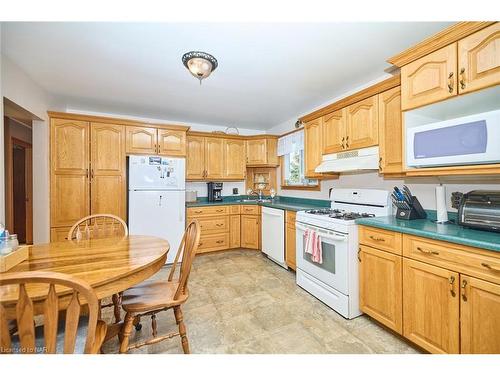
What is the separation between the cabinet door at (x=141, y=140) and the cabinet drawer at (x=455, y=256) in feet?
10.7

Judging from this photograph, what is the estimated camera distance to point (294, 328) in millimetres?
1802

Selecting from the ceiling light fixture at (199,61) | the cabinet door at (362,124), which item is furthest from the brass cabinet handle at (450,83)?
the ceiling light fixture at (199,61)

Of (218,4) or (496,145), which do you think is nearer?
(218,4)

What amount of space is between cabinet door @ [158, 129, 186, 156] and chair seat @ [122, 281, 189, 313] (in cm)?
222

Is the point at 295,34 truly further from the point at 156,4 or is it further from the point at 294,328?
the point at 294,328

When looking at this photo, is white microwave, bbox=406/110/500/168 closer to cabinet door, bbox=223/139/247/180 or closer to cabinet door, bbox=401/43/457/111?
cabinet door, bbox=401/43/457/111

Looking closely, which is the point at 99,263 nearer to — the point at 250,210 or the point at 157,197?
the point at 157,197

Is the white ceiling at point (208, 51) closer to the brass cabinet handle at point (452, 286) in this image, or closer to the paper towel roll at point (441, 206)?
the paper towel roll at point (441, 206)

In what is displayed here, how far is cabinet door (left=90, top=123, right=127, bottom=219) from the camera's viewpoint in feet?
9.70

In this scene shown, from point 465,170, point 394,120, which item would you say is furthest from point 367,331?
point 394,120

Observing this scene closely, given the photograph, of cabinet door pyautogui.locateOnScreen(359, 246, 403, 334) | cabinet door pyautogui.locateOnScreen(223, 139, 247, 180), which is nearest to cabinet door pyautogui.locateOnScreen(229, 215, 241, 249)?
cabinet door pyautogui.locateOnScreen(223, 139, 247, 180)

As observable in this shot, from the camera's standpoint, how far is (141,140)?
3.21 m
